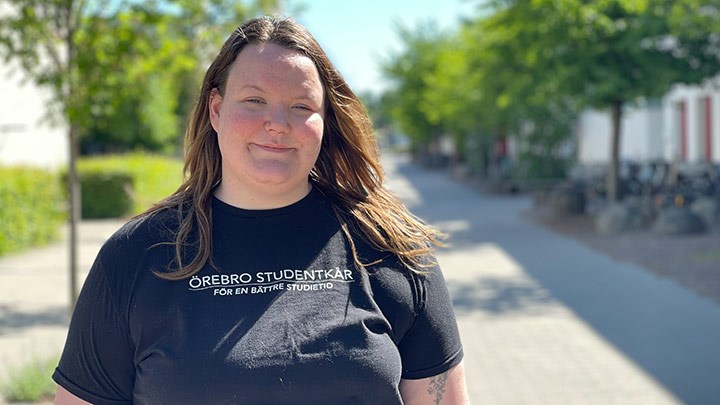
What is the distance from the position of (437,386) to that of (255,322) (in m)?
0.43

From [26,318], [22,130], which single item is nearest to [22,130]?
[22,130]

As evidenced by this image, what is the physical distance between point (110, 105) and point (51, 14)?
0.83 m

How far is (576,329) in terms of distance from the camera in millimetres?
8898

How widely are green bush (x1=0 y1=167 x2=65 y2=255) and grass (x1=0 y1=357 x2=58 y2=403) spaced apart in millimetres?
9473

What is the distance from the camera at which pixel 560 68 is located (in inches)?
658

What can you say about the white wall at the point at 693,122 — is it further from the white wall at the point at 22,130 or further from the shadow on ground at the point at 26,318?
the shadow on ground at the point at 26,318

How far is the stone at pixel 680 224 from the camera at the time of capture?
51.4 ft

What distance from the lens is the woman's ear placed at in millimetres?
2232

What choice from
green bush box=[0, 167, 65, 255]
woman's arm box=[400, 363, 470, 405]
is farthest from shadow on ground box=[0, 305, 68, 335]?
woman's arm box=[400, 363, 470, 405]

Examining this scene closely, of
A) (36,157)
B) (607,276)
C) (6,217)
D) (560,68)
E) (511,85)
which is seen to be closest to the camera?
(607,276)

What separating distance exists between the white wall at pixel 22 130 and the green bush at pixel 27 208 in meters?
3.83

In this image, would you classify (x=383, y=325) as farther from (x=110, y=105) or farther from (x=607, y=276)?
(x=607, y=276)

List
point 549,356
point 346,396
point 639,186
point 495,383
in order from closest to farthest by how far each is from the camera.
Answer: point 346,396 < point 495,383 < point 549,356 < point 639,186

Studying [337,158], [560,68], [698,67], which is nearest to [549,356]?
[337,158]
